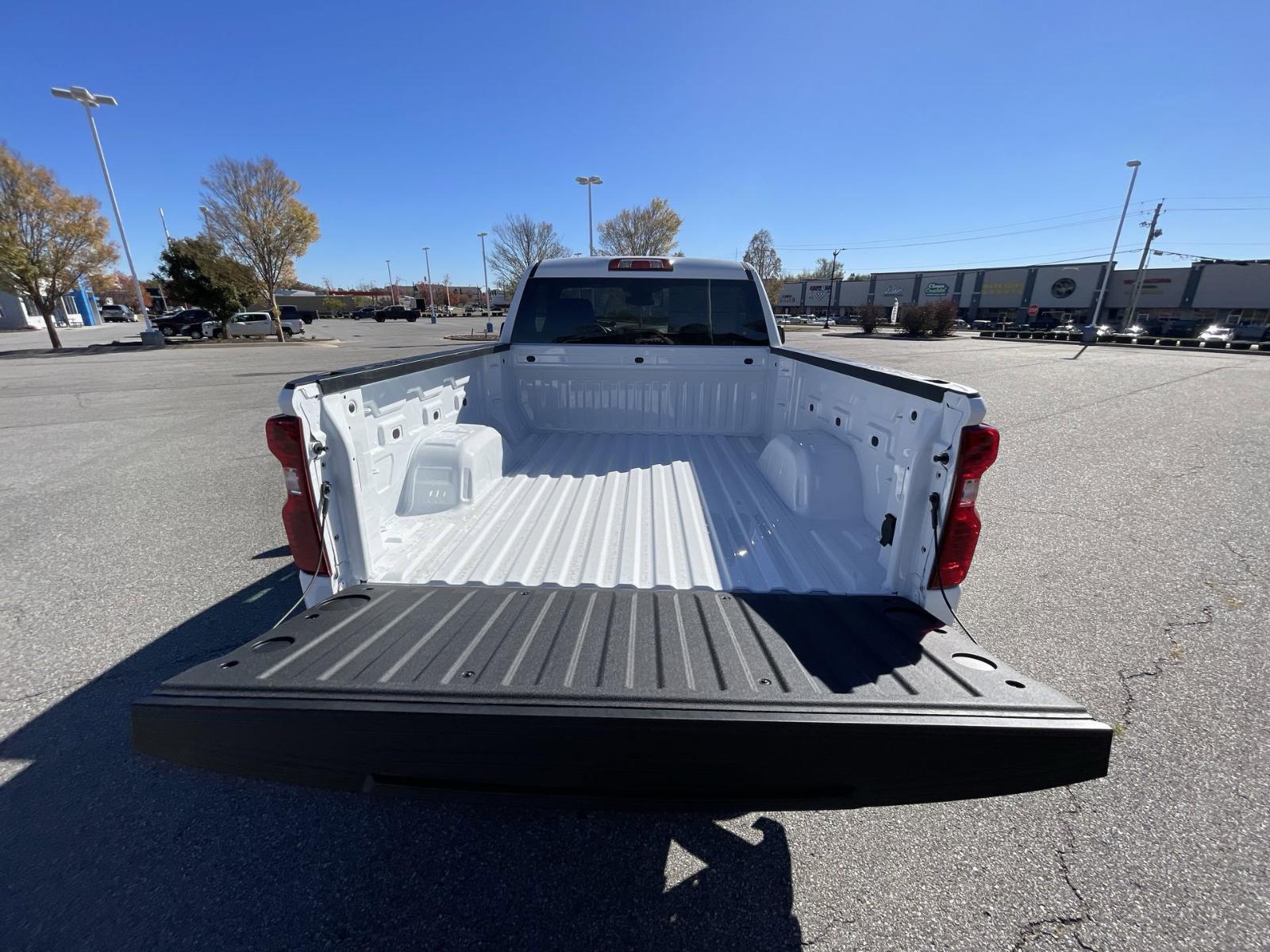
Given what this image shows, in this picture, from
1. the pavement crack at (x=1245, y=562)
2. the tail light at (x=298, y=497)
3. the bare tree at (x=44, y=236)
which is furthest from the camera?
the bare tree at (x=44, y=236)

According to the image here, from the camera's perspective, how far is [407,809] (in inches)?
87.8

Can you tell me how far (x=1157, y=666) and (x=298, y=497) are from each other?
4.66m

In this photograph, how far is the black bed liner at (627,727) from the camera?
A: 4.39ft

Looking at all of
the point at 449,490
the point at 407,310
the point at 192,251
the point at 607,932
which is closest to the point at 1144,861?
the point at 607,932

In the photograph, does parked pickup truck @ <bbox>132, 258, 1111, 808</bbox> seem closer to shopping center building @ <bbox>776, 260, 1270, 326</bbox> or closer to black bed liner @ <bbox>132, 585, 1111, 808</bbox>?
black bed liner @ <bbox>132, 585, 1111, 808</bbox>

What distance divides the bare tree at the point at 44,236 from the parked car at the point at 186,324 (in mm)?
7874

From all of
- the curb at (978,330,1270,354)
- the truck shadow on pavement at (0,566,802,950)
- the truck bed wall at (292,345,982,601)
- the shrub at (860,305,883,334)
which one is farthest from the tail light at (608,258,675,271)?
the shrub at (860,305,883,334)

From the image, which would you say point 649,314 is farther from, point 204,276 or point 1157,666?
point 204,276

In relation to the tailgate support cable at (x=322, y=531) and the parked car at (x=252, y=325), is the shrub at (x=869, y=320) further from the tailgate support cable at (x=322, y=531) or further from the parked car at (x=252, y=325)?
the tailgate support cable at (x=322, y=531)

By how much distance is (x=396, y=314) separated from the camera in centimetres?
6241

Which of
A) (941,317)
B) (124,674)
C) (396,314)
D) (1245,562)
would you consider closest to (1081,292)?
(941,317)

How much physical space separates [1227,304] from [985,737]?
72350 mm

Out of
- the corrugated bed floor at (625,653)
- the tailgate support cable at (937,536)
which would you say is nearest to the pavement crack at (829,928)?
the corrugated bed floor at (625,653)

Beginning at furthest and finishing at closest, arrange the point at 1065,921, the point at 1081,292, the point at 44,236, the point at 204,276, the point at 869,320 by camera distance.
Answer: the point at 1081,292, the point at 869,320, the point at 204,276, the point at 44,236, the point at 1065,921
